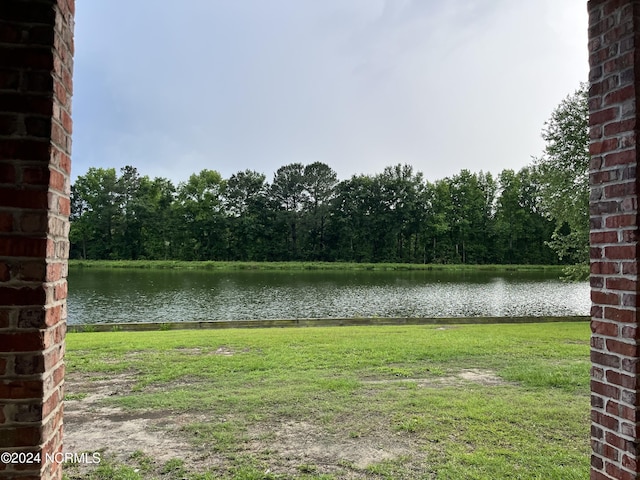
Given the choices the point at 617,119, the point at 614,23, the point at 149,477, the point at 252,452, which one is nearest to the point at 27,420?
the point at 149,477

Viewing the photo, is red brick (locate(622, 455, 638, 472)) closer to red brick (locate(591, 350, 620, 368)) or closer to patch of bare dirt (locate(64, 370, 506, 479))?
red brick (locate(591, 350, 620, 368))

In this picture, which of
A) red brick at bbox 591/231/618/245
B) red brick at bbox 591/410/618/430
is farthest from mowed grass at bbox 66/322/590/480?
red brick at bbox 591/231/618/245

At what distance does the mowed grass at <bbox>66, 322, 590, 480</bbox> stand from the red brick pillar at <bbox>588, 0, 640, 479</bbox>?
1.25 m

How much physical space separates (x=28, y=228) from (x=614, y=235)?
8.07 feet

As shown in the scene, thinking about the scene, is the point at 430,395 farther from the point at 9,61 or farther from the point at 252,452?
the point at 9,61

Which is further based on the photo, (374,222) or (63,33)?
(374,222)

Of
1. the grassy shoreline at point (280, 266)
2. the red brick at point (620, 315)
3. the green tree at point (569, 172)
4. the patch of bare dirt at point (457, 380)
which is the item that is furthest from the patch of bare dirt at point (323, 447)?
the grassy shoreline at point (280, 266)

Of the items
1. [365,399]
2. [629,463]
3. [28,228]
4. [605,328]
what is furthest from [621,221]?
[365,399]

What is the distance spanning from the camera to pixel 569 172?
48.5ft

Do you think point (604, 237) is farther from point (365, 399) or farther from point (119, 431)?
point (119, 431)

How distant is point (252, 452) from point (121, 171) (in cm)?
5364

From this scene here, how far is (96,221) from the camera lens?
4891 cm

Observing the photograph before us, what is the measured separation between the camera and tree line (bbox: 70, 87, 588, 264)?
49.9 meters

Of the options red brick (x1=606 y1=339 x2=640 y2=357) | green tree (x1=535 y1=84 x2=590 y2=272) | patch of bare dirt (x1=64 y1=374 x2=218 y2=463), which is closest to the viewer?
red brick (x1=606 y1=339 x2=640 y2=357)
